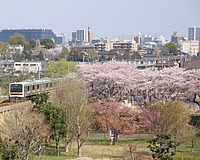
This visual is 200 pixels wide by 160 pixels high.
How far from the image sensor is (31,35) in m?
136

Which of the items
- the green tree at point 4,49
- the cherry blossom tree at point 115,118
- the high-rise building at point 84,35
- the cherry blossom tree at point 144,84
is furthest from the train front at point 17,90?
the high-rise building at point 84,35

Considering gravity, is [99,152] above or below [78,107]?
below

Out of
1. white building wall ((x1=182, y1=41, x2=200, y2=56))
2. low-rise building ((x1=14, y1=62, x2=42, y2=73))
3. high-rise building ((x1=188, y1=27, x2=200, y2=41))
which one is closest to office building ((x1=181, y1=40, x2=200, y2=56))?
white building wall ((x1=182, y1=41, x2=200, y2=56))

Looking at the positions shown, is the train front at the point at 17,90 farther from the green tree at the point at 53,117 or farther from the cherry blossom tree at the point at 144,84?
the green tree at the point at 53,117

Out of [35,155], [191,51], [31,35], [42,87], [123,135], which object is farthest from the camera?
[31,35]

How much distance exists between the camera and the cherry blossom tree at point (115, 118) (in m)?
20.2

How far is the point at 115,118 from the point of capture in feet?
67.1

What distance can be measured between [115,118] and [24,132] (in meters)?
6.83

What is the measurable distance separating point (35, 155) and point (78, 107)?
310cm

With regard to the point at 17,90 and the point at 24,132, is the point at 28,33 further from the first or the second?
the point at 24,132

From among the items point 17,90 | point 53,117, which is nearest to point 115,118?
point 53,117

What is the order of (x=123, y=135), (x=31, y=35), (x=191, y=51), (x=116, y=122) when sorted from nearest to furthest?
(x=116, y=122) → (x=123, y=135) → (x=191, y=51) → (x=31, y=35)

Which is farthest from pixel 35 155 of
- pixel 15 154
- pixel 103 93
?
pixel 103 93

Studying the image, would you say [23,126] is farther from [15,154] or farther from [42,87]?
[42,87]
